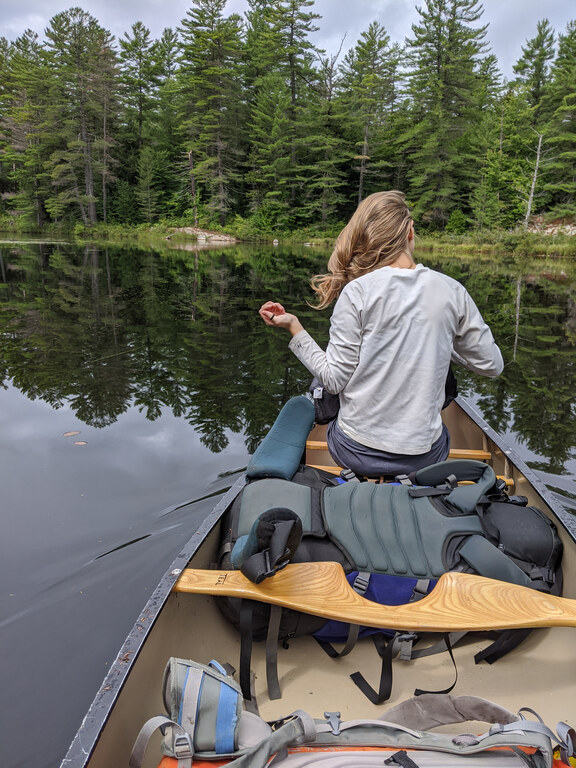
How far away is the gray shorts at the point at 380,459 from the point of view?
226 centimetres

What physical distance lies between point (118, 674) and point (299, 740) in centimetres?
47

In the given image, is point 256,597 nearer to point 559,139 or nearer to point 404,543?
point 404,543

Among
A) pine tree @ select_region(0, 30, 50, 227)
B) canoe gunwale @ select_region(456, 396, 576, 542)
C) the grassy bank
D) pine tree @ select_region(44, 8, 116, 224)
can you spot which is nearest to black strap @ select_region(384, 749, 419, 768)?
canoe gunwale @ select_region(456, 396, 576, 542)

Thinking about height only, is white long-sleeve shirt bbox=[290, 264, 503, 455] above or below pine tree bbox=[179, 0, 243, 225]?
below

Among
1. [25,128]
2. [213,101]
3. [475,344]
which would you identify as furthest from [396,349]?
[25,128]

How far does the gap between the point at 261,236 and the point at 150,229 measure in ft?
→ 28.0

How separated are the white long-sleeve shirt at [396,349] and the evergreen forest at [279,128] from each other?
28225 mm

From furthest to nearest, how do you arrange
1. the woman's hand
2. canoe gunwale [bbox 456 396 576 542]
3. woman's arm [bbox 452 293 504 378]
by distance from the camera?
the woman's hand
woman's arm [bbox 452 293 504 378]
canoe gunwale [bbox 456 396 576 542]

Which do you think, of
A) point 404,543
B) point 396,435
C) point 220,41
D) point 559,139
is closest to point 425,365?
point 396,435

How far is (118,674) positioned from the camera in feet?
4.27

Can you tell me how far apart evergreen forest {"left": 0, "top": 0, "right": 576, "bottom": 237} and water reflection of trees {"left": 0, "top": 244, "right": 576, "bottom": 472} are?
749 inches

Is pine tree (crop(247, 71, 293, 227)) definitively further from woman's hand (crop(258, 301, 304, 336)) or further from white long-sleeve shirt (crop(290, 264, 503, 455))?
white long-sleeve shirt (crop(290, 264, 503, 455))

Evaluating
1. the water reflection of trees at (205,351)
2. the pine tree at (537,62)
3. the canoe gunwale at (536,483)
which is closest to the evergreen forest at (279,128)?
the pine tree at (537,62)

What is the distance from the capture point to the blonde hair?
2125 mm
